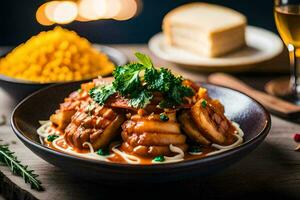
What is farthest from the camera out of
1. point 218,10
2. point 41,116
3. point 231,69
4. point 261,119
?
point 218,10

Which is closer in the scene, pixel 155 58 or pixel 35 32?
pixel 155 58

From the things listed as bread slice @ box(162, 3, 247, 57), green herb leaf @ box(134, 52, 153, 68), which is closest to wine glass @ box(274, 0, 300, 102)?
bread slice @ box(162, 3, 247, 57)

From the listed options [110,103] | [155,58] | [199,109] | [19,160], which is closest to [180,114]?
[199,109]

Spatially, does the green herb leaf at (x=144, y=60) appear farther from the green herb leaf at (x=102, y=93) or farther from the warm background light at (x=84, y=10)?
the warm background light at (x=84, y=10)

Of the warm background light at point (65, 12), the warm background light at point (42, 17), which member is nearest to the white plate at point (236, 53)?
the warm background light at point (42, 17)

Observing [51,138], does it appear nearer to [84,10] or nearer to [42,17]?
[42,17]

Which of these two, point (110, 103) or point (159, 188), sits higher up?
point (110, 103)

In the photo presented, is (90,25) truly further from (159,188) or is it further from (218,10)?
(159,188)
